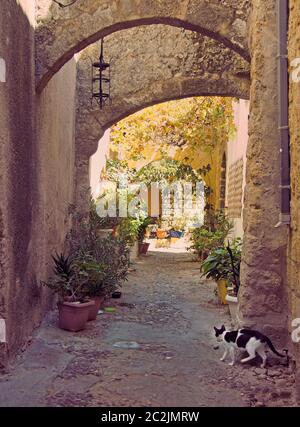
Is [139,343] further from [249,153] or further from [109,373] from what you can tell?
[249,153]

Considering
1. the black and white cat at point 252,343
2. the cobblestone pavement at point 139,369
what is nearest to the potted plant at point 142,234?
the cobblestone pavement at point 139,369

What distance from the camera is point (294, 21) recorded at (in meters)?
3.62

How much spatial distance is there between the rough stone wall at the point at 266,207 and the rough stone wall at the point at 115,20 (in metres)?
0.68

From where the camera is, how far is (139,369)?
4168mm

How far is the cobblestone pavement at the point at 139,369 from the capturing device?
349cm

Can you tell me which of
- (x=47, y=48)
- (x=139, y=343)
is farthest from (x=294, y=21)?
(x=139, y=343)

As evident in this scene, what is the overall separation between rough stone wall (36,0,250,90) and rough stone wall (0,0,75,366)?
16 centimetres

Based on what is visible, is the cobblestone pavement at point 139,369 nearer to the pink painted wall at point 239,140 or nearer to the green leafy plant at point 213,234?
the green leafy plant at point 213,234

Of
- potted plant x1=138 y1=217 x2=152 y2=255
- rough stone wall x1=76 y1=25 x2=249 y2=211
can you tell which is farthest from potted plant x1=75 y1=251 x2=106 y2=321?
potted plant x1=138 y1=217 x2=152 y2=255

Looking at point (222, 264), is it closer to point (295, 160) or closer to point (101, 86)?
point (101, 86)

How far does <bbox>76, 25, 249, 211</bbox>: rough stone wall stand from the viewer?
7.00m

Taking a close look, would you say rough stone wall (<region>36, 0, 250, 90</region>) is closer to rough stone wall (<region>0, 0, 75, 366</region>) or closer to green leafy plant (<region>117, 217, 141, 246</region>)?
rough stone wall (<region>0, 0, 75, 366</region>)

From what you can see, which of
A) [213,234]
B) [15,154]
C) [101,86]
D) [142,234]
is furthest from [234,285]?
[142,234]

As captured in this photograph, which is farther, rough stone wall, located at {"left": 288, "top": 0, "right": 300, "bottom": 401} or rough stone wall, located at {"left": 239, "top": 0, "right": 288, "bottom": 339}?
rough stone wall, located at {"left": 239, "top": 0, "right": 288, "bottom": 339}
